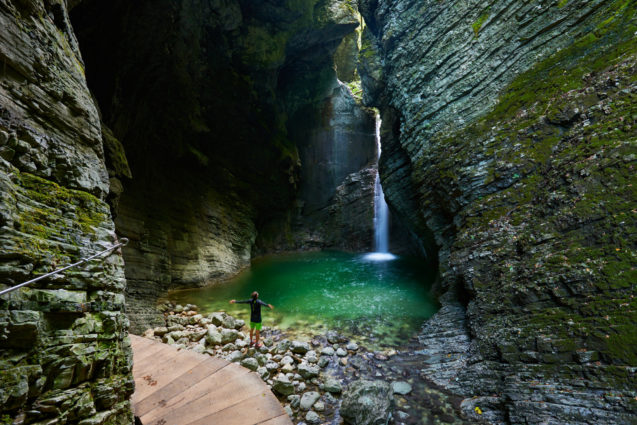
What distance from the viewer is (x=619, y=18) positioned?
6.76m

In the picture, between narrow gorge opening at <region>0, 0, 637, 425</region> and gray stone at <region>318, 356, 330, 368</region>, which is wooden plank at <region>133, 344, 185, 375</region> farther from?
gray stone at <region>318, 356, 330, 368</region>

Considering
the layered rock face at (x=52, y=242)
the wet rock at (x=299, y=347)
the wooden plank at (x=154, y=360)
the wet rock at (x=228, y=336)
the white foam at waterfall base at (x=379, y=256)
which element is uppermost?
the layered rock face at (x=52, y=242)

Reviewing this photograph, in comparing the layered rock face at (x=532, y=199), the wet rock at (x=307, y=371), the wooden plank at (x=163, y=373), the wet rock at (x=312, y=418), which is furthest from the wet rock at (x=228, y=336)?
the layered rock face at (x=532, y=199)

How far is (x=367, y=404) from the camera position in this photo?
184 inches

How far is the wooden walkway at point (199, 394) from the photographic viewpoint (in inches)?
123

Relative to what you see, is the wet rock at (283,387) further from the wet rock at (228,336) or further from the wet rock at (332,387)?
the wet rock at (228,336)

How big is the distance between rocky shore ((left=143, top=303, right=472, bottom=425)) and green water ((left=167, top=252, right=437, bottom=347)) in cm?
77

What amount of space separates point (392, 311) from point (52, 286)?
30.4ft

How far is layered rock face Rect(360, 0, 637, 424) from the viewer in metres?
4.46

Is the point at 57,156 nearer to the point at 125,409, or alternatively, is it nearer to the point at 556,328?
the point at 125,409

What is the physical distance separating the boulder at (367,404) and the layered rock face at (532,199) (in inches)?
62.2

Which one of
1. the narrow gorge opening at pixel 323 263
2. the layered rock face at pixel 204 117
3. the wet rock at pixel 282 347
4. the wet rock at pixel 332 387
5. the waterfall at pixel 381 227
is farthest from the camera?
the waterfall at pixel 381 227

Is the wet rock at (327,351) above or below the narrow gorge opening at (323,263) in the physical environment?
below

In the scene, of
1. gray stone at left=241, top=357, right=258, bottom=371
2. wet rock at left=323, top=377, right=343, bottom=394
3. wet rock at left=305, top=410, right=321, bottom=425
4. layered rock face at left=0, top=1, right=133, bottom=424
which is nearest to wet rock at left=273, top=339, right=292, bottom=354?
→ gray stone at left=241, top=357, right=258, bottom=371
